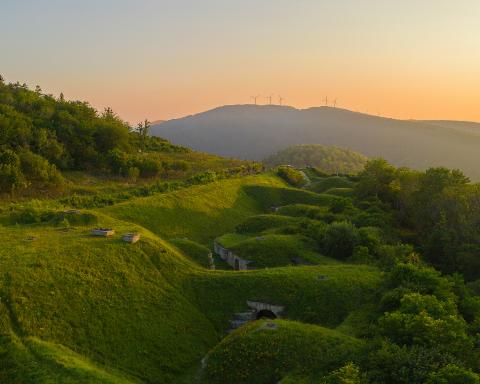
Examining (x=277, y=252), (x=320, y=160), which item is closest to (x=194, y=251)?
(x=277, y=252)

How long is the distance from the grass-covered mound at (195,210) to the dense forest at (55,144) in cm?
1256

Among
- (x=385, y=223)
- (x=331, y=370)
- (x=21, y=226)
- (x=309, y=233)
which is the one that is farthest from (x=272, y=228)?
(x=331, y=370)

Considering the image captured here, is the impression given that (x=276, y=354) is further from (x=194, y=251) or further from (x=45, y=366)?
(x=194, y=251)

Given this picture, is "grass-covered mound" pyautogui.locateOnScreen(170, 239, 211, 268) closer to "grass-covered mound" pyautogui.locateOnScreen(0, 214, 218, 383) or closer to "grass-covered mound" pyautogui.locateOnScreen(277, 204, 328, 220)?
"grass-covered mound" pyautogui.locateOnScreen(0, 214, 218, 383)

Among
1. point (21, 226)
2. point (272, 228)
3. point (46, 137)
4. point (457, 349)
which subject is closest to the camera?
point (457, 349)

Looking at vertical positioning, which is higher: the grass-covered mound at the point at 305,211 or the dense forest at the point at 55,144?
the dense forest at the point at 55,144

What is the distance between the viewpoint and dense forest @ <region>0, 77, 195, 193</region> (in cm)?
4962

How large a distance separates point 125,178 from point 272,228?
27.7 meters

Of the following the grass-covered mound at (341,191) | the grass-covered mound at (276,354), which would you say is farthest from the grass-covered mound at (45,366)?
the grass-covered mound at (341,191)

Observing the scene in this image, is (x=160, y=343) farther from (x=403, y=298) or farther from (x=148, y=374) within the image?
(x=403, y=298)

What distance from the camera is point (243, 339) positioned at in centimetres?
2048

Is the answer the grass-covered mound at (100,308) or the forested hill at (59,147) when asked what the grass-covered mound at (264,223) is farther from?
the forested hill at (59,147)

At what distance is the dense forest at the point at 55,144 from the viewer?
49.6 metres

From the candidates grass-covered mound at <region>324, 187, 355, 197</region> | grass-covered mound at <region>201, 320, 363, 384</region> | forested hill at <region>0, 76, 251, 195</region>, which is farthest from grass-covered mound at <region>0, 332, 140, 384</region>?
grass-covered mound at <region>324, 187, 355, 197</region>
